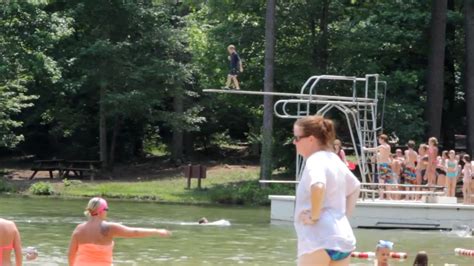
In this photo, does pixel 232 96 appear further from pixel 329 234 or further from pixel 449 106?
pixel 329 234

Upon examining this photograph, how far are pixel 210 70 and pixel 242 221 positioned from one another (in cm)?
1241

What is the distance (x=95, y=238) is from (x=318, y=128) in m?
2.60

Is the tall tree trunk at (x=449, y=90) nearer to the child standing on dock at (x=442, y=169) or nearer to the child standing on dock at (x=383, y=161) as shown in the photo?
the child standing on dock at (x=442, y=169)

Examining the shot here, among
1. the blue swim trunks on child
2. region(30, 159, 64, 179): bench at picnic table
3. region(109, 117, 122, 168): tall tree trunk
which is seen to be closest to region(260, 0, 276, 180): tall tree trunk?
region(30, 159, 64, 179): bench at picnic table

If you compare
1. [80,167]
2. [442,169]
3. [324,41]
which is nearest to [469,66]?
[324,41]

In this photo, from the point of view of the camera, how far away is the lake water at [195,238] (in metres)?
18.6

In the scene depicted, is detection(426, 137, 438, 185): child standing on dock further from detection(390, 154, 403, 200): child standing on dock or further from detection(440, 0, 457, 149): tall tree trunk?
detection(440, 0, 457, 149): tall tree trunk

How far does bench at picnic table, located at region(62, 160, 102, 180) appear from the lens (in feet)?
127

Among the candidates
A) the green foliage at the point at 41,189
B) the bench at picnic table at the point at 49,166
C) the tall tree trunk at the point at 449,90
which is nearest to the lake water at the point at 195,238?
the green foliage at the point at 41,189

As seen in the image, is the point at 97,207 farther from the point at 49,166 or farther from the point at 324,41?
the point at 49,166

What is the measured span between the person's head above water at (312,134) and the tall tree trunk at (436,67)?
3032 cm

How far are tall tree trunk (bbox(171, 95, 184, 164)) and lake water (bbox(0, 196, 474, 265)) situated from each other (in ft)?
39.8

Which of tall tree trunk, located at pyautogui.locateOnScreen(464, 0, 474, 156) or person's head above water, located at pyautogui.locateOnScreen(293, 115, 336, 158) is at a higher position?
tall tree trunk, located at pyautogui.locateOnScreen(464, 0, 474, 156)

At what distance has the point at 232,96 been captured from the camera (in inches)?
1512
